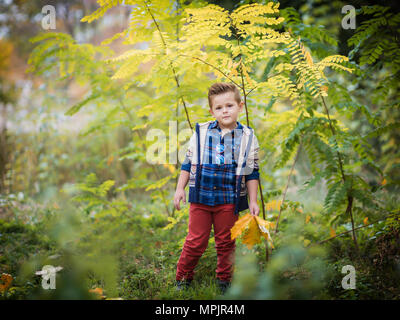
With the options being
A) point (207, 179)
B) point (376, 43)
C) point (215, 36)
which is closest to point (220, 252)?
point (207, 179)

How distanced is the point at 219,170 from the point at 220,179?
0.23 ft

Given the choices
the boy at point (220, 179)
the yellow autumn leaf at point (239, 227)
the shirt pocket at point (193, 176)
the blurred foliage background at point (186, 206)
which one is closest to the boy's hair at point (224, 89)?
the boy at point (220, 179)

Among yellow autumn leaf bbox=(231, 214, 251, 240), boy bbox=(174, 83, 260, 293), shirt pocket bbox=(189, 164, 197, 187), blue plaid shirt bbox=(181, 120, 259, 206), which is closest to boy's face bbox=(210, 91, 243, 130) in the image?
boy bbox=(174, 83, 260, 293)

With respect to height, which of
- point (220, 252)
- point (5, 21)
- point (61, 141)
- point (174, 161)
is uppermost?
point (5, 21)

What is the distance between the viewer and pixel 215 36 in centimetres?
202

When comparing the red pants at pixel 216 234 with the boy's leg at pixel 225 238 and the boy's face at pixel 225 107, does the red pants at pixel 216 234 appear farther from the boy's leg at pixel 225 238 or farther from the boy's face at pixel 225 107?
the boy's face at pixel 225 107

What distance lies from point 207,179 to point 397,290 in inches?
62.6

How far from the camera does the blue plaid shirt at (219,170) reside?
2.14 metres

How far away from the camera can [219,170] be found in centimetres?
215

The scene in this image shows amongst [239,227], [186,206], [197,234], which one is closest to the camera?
[239,227]

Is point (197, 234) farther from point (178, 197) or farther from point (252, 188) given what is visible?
point (252, 188)

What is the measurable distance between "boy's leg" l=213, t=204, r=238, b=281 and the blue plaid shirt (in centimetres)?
8

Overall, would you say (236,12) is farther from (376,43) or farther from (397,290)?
(397,290)

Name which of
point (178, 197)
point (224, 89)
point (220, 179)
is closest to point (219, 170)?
point (220, 179)
